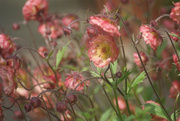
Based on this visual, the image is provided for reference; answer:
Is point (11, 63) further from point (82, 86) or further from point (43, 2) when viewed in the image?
point (43, 2)

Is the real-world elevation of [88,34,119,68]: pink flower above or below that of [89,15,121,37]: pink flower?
below

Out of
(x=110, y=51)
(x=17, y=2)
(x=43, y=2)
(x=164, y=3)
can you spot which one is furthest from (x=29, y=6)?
(x=164, y=3)

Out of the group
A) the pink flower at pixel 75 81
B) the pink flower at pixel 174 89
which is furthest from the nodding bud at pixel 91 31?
the pink flower at pixel 174 89

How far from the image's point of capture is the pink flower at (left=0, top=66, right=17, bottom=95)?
0.56 metres

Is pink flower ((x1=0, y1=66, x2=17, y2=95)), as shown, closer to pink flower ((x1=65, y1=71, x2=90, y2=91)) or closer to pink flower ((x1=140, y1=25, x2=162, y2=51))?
pink flower ((x1=65, y1=71, x2=90, y2=91))

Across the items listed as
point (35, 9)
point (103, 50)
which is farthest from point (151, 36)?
point (35, 9)

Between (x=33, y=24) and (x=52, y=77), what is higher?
(x=33, y=24)

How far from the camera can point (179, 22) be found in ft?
1.90

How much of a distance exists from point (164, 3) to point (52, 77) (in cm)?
109

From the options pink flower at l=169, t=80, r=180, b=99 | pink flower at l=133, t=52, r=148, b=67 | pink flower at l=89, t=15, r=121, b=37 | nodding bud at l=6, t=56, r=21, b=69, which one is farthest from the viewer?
pink flower at l=169, t=80, r=180, b=99

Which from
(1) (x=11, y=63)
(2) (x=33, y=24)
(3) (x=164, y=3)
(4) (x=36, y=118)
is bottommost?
(4) (x=36, y=118)

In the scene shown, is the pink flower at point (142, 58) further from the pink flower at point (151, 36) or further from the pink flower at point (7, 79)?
the pink flower at point (7, 79)

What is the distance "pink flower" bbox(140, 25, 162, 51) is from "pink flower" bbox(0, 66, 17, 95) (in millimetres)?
320

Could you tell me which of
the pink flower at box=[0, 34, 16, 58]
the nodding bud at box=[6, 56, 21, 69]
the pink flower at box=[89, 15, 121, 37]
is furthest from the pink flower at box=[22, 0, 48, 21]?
the pink flower at box=[89, 15, 121, 37]
